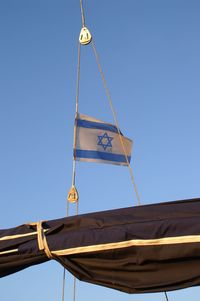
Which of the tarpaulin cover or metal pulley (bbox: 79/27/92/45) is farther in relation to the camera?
metal pulley (bbox: 79/27/92/45)

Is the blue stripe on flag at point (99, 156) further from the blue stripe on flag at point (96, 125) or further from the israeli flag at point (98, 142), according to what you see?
the blue stripe on flag at point (96, 125)

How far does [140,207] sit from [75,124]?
11.3 feet

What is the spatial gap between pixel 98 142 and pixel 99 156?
220 millimetres

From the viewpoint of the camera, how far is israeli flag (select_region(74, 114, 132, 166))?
7.54m

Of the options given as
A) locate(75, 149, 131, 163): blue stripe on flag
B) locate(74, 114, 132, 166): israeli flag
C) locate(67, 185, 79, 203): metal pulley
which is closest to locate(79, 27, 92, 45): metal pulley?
locate(74, 114, 132, 166): israeli flag

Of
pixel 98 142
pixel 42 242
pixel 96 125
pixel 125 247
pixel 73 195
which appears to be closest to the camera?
pixel 125 247

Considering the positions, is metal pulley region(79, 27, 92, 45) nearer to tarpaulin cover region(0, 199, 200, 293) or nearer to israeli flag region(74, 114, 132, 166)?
israeli flag region(74, 114, 132, 166)

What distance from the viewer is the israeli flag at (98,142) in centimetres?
754

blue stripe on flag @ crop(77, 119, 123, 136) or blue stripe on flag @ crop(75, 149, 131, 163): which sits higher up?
blue stripe on flag @ crop(77, 119, 123, 136)

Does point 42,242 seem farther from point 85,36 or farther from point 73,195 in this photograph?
point 85,36

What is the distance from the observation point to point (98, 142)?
307 inches

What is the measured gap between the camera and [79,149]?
7.48 metres

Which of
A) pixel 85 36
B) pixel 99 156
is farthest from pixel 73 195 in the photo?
pixel 85 36

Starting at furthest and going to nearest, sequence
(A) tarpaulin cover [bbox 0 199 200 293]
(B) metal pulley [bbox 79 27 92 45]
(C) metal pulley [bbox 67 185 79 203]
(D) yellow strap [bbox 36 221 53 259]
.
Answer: (B) metal pulley [bbox 79 27 92 45] < (C) metal pulley [bbox 67 185 79 203] < (D) yellow strap [bbox 36 221 53 259] < (A) tarpaulin cover [bbox 0 199 200 293]
